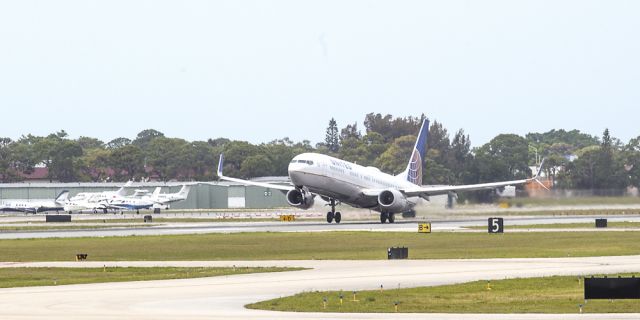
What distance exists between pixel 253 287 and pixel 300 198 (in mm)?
56392

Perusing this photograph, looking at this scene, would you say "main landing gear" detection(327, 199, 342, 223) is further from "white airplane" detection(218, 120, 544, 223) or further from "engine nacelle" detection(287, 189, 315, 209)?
"engine nacelle" detection(287, 189, 315, 209)

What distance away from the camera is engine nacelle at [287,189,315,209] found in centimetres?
9756

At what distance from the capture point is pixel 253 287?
41562mm

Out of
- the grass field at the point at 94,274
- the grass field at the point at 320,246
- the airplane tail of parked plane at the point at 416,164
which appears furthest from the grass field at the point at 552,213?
the grass field at the point at 94,274

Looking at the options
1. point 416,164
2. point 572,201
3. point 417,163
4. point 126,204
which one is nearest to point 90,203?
point 126,204

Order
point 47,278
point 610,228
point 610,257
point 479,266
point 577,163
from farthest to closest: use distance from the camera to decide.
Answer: point 577,163 < point 610,228 < point 610,257 < point 479,266 < point 47,278

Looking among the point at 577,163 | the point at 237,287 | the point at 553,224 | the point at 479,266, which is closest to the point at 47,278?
the point at 237,287

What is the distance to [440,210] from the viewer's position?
108m

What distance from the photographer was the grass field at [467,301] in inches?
1348

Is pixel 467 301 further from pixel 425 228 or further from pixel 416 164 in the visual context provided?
pixel 416 164

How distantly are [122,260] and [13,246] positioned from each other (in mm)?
15524

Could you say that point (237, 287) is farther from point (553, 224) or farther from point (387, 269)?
point (553, 224)

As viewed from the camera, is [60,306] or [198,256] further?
[198,256]

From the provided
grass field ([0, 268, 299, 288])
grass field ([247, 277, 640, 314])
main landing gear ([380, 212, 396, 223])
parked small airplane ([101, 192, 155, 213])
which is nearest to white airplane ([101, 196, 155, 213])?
parked small airplane ([101, 192, 155, 213])
